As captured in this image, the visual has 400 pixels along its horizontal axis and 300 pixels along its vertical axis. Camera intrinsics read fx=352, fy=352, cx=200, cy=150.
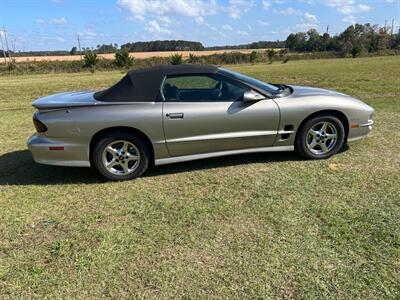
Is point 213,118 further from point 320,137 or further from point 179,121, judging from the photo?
point 320,137

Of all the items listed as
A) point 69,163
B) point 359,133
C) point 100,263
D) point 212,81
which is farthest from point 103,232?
point 359,133

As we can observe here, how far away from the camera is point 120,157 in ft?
14.8

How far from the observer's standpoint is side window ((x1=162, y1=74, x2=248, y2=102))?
182 inches

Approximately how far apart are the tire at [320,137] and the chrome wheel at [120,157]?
2237mm

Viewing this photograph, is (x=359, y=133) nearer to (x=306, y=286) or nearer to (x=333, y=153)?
(x=333, y=153)

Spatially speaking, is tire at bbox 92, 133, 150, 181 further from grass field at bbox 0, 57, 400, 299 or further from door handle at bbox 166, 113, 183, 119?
door handle at bbox 166, 113, 183, 119

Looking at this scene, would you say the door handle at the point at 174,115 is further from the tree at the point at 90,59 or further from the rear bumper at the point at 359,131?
the tree at the point at 90,59

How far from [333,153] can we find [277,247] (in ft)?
8.32

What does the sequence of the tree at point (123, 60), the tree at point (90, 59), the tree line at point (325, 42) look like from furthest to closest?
1. the tree line at point (325, 42)
2. the tree at point (90, 59)
3. the tree at point (123, 60)

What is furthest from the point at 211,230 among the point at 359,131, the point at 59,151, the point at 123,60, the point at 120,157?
the point at 123,60

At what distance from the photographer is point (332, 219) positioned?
3.37 meters

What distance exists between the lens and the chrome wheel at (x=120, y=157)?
4465 mm

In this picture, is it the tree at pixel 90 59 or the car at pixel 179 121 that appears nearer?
the car at pixel 179 121

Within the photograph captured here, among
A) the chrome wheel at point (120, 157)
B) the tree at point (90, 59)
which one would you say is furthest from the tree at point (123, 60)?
the chrome wheel at point (120, 157)
